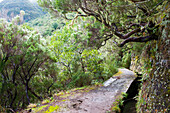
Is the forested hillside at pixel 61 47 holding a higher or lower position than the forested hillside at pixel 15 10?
lower

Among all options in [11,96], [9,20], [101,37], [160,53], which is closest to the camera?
[160,53]

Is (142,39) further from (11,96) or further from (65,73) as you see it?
(11,96)

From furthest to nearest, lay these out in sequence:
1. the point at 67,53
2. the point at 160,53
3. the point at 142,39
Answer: the point at 67,53 < the point at 142,39 < the point at 160,53

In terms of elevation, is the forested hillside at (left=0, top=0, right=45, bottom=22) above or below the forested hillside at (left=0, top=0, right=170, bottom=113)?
above

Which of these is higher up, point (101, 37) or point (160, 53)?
point (101, 37)

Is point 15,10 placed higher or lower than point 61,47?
higher

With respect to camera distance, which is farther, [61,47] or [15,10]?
[15,10]

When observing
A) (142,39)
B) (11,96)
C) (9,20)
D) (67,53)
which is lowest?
(11,96)

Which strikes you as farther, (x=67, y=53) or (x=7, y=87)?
(x=67, y=53)

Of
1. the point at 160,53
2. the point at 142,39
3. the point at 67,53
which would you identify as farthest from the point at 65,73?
the point at 160,53

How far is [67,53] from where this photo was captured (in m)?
9.02

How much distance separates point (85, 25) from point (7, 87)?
616 cm

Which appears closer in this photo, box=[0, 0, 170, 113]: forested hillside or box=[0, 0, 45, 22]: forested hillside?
box=[0, 0, 170, 113]: forested hillside

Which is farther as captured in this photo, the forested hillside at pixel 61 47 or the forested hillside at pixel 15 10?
the forested hillside at pixel 15 10
